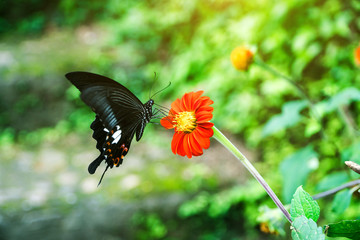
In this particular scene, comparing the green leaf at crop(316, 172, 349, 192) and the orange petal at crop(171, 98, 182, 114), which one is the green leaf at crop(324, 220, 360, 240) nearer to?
the orange petal at crop(171, 98, 182, 114)

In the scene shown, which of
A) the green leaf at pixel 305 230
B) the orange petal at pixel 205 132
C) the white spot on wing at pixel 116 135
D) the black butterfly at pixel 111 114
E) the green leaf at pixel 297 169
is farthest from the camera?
the green leaf at pixel 297 169

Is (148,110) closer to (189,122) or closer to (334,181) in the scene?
(189,122)

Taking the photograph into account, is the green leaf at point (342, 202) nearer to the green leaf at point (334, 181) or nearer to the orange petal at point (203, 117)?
the green leaf at point (334, 181)

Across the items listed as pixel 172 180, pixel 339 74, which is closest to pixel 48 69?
pixel 172 180

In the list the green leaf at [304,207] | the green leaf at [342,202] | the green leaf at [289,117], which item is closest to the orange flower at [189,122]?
the green leaf at [304,207]

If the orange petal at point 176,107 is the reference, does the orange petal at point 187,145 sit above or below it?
below

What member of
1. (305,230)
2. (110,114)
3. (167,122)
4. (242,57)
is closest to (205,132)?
(167,122)
